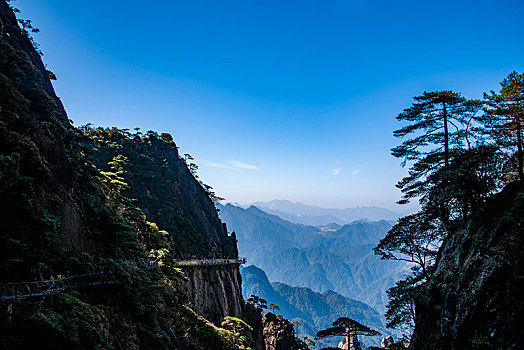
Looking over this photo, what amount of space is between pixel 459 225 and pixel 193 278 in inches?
1215

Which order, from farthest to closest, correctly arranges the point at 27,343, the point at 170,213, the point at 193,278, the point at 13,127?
the point at 170,213 → the point at 193,278 → the point at 13,127 → the point at 27,343

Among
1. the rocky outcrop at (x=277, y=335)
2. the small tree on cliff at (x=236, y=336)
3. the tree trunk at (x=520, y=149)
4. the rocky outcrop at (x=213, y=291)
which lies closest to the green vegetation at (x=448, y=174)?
the tree trunk at (x=520, y=149)

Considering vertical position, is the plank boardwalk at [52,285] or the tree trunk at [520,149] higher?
the tree trunk at [520,149]

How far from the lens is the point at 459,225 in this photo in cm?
1575

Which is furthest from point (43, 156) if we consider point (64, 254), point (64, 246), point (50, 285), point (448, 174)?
point (448, 174)

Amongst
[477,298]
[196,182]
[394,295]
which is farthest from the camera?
[196,182]

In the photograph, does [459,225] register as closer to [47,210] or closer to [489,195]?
[489,195]

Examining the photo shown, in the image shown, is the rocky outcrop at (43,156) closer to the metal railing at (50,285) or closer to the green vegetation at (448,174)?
the metal railing at (50,285)

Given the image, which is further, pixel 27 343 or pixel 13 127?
pixel 13 127

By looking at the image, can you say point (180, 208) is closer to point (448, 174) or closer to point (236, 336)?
point (236, 336)

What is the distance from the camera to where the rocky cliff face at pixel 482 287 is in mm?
9852

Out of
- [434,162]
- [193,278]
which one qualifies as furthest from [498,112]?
[193,278]

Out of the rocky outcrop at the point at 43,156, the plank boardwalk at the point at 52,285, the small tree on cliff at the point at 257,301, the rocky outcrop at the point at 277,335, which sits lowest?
the rocky outcrop at the point at 277,335

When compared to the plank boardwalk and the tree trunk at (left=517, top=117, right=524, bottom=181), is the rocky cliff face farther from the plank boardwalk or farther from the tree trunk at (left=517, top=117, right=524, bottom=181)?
the plank boardwalk
